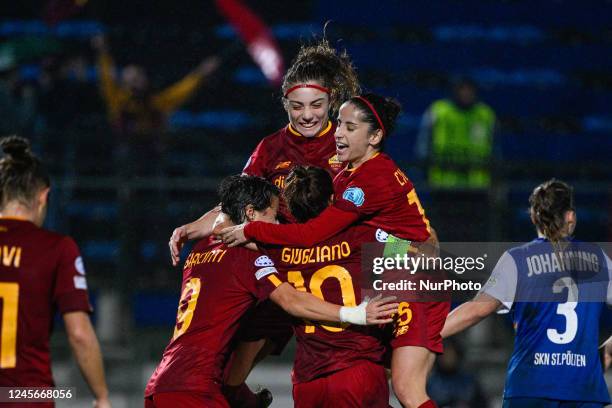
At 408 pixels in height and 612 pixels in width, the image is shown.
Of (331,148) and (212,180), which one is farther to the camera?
(212,180)

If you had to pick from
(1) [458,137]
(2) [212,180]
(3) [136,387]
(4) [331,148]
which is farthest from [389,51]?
(4) [331,148]

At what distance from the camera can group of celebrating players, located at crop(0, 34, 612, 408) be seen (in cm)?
467

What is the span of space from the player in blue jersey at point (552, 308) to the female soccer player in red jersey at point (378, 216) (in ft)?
1.19

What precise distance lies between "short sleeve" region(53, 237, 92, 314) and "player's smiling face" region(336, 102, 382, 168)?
1.53 m

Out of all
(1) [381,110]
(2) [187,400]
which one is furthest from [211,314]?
(1) [381,110]

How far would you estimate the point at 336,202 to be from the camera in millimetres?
5375

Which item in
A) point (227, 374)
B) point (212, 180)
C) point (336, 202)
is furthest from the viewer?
point (212, 180)

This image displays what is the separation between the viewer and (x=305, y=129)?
599cm

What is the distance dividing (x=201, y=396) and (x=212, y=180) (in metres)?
5.38

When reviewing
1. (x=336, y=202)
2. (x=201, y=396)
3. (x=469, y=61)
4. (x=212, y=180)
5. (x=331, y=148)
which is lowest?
(x=201, y=396)

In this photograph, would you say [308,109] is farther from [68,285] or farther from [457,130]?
[457,130]

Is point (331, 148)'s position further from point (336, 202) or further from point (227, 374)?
point (227, 374)

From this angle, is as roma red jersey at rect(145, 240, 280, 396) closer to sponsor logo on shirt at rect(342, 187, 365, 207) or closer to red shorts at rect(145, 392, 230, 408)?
red shorts at rect(145, 392, 230, 408)

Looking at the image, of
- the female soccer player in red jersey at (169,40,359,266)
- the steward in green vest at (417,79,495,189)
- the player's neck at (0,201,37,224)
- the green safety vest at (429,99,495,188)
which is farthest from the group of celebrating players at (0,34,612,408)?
the steward in green vest at (417,79,495,189)
